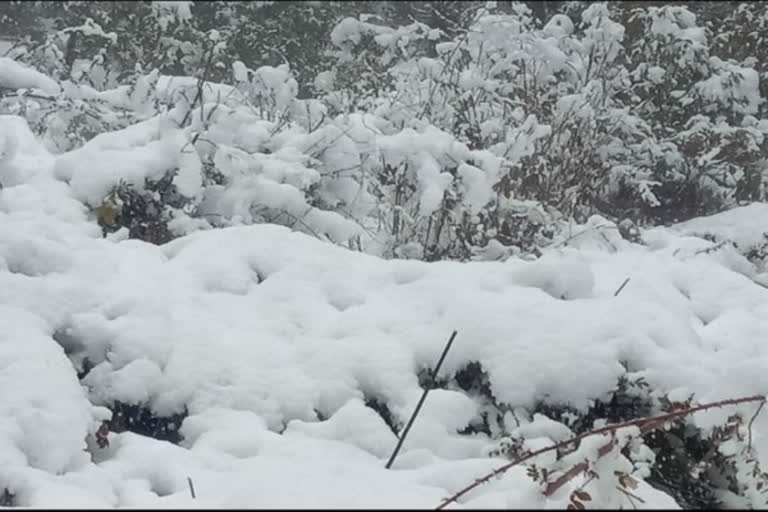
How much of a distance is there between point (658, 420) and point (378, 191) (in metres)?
2.72

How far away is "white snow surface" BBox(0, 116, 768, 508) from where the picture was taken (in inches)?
96.3

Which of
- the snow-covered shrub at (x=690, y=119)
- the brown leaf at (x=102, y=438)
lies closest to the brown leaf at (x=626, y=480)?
the brown leaf at (x=102, y=438)

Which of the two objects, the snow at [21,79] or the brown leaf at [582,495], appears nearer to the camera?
the brown leaf at [582,495]

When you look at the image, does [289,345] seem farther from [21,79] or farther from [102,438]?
[21,79]

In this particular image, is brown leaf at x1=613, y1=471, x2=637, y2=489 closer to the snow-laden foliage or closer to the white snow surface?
the snow-laden foliage

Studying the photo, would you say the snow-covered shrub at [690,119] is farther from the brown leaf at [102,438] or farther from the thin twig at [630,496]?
the thin twig at [630,496]

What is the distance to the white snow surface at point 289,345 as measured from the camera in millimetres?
2445

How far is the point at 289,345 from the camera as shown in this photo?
299 centimetres

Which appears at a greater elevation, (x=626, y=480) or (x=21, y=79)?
(x=626, y=480)

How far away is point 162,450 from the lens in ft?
8.07

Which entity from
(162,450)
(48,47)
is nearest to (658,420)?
(162,450)

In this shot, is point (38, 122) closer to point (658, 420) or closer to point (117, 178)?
point (117, 178)

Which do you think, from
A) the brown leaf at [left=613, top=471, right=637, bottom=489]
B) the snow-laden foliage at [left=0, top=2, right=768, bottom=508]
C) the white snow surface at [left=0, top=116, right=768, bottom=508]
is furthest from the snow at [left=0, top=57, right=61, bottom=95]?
the brown leaf at [left=613, top=471, right=637, bottom=489]

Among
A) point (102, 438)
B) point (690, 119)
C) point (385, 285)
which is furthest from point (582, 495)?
point (690, 119)
